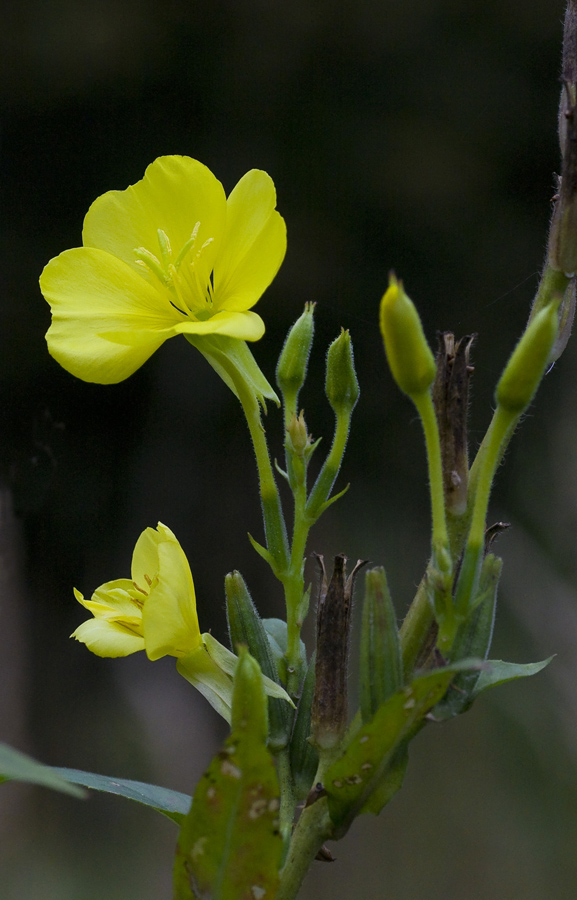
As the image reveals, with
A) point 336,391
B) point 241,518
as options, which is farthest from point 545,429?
point 336,391

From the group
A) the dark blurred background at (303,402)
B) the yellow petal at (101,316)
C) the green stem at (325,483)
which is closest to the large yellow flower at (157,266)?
the yellow petal at (101,316)

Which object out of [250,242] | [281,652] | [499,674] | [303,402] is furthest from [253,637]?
[303,402]

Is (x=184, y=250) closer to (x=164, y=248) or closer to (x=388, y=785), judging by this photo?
(x=164, y=248)

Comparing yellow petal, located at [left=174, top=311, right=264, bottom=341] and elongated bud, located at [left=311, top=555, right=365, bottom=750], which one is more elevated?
yellow petal, located at [left=174, top=311, right=264, bottom=341]

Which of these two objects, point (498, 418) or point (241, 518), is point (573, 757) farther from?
point (498, 418)

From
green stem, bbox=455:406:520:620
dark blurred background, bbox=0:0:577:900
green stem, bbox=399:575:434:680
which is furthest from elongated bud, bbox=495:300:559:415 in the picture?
dark blurred background, bbox=0:0:577:900

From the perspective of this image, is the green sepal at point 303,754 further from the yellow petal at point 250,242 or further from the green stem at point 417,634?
the yellow petal at point 250,242

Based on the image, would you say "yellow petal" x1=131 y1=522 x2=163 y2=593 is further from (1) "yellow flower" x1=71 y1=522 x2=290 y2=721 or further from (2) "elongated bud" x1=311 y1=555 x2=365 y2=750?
(2) "elongated bud" x1=311 y1=555 x2=365 y2=750
